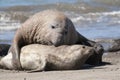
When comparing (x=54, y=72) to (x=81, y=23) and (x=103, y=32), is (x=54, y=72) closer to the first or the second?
(x=103, y=32)

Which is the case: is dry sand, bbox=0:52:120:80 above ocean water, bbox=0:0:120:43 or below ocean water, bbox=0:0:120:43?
below

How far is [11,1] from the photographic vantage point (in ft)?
99.5

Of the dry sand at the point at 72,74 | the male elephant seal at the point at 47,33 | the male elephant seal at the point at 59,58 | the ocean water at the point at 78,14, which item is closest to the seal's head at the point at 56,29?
the male elephant seal at the point at 47,33

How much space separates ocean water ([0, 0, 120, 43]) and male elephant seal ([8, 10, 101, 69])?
3.12 m

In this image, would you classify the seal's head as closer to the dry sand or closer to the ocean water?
the dry sand

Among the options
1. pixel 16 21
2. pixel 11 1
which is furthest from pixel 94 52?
pixel 11 1

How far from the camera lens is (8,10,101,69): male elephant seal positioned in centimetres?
1078

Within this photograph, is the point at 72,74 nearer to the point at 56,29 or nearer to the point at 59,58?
the point at 59,58

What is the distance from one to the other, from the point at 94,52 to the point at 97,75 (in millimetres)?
2213

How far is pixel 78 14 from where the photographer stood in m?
24.0

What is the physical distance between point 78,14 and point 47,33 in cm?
Result: 1278

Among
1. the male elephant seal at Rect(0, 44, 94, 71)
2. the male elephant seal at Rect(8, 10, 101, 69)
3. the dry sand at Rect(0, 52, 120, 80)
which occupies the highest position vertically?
the male elephant seal at Rect(8, 10, 101, 69)

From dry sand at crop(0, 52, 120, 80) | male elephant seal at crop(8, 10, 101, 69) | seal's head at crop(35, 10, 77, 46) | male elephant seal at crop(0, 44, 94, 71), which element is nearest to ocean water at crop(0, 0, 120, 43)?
male elephant seal at crop(8, 10, 101, 69)

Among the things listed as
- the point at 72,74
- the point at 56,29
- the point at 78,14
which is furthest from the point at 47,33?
the point at 78,14
